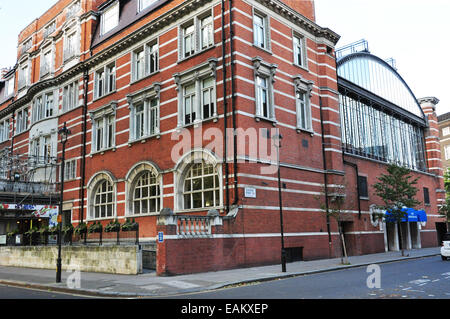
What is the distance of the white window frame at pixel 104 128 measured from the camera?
28188 mm

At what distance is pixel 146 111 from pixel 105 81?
19.2 ft

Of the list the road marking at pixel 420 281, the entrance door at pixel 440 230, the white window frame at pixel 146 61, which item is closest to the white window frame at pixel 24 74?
the white window frame at pixel 146 61

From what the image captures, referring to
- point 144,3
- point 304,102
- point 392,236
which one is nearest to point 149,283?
point 304,102

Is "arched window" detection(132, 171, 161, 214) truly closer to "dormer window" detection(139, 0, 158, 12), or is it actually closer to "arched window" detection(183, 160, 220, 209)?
"arched window" detection(183, 160, 220, 209)

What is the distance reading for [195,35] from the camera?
2348cm

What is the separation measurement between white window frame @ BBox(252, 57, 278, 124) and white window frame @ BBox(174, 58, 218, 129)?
221 cm

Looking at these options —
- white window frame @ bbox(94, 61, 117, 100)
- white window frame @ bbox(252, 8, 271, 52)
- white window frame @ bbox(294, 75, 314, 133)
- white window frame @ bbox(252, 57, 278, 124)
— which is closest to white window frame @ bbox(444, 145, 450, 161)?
white window frame @ bbox(294, 75, 314, 133)

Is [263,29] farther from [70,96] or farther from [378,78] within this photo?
[70,96]
